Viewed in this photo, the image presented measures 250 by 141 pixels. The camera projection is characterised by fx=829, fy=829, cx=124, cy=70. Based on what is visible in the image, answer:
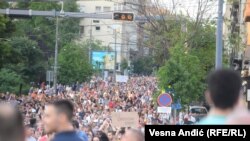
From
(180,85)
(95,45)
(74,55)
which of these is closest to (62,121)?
(180,85)

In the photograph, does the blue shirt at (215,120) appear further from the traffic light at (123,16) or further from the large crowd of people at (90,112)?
the traffic light at (123,16)

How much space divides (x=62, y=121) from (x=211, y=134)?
1654 millimetres

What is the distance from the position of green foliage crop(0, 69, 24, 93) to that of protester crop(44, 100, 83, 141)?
47.7 meters

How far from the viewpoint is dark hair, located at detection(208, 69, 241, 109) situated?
5.06 meters

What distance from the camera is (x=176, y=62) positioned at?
1400 inches

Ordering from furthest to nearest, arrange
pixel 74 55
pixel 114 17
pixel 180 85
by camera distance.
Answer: pixel 74 55 → pixel 114 17 → pixel 180 85

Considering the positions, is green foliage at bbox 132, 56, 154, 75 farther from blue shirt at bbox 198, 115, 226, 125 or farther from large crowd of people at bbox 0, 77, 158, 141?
blue shirt at bbox 198, 115, 226, 125

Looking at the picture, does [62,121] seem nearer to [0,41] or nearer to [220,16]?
[220,16]

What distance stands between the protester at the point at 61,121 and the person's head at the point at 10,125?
6.32ft

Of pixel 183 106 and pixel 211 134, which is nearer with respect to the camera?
pixel 211 134

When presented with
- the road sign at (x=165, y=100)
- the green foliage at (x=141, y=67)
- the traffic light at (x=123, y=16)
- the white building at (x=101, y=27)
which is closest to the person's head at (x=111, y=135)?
the road sign at (x=165, y=100)

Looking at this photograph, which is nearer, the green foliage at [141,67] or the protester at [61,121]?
the protester at [61,121]

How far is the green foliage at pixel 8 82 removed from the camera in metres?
55.0

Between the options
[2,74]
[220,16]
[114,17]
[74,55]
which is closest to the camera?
[220,16]
